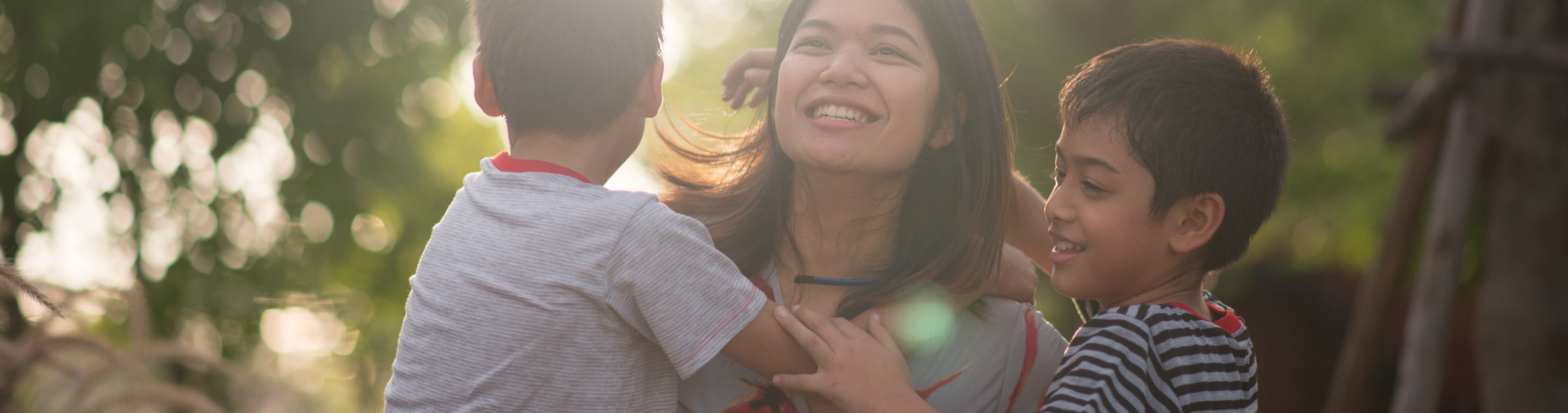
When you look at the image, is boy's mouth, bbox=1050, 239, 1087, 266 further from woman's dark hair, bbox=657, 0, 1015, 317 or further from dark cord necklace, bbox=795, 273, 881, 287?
dark cord necklace, bbox=795, 273, 881, 287

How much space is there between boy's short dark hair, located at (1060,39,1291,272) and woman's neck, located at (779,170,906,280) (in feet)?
1.49

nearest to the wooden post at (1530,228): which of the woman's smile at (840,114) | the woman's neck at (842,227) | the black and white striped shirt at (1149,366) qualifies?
the black and white striped shirt at (1149,366)

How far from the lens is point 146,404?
2.99 m

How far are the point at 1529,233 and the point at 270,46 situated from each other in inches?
186

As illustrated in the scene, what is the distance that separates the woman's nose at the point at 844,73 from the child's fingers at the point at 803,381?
577 mm

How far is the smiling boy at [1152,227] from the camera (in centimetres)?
166

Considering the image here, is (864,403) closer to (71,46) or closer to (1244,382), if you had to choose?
(1244,382)

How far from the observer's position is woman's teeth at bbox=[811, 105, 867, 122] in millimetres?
1933

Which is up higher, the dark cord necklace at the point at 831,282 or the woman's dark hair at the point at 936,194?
the woman's dark hair at the point at 936,194

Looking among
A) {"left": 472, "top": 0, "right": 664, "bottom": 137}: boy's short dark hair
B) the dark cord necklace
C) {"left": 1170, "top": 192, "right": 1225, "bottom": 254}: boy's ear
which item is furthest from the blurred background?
{"left": 1170, "top": 192, "right": 1225, "bottom": 254}: boy's ear

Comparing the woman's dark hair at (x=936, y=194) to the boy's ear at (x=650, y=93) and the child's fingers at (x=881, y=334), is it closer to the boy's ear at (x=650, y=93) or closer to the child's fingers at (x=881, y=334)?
the child's fingers at (x=881, y=334)

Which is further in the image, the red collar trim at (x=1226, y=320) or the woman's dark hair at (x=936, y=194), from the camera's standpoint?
the woman's dark hair at (x=936, y=194)

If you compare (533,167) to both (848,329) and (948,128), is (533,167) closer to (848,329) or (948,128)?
(848,329)

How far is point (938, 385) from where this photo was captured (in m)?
2.06
